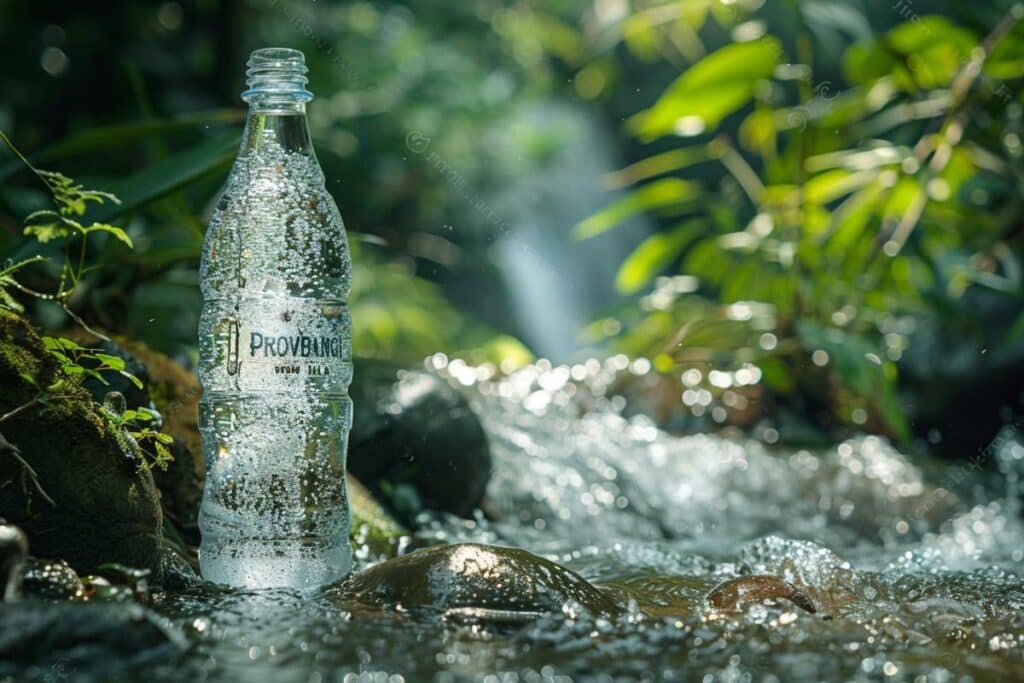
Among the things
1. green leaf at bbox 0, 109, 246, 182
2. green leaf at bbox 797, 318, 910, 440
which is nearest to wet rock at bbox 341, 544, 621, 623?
green leaf at bbox 0, 109, 246, 182

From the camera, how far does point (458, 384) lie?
3.82 m

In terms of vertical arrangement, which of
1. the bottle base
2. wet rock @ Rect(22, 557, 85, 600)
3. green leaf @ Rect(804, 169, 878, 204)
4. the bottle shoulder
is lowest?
wet rock @ Rect(22, 557, 85, 600)

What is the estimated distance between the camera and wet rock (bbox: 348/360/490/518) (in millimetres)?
2779

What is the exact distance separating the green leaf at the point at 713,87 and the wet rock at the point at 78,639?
3298mm

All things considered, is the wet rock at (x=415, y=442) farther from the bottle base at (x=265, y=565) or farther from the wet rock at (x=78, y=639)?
the wet rock at (x=78, y=639)

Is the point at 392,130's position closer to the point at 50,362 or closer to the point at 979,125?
the point at 979,125

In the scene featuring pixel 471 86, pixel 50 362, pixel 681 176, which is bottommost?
pixel 50 362

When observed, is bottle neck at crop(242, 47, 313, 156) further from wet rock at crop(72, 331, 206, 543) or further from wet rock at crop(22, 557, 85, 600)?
wet rock at crop(22, 557, 85, 600)

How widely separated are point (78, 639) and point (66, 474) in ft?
1.45

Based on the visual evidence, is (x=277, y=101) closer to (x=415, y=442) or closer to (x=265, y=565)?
(x=265, y=565)

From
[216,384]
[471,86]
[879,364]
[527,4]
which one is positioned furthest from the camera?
[527,4]

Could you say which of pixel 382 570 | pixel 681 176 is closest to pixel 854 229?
pixel 382 570

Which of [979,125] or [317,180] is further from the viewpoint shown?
[979,125]

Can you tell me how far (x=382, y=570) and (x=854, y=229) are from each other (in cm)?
304
